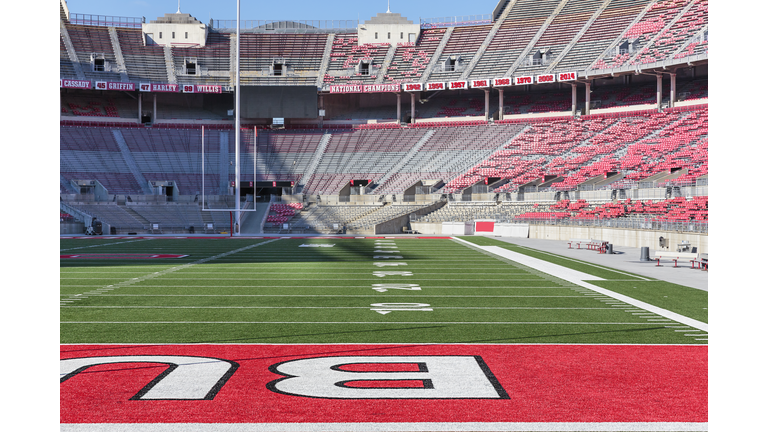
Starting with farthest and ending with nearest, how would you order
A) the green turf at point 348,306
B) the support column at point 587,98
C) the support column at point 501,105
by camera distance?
1. the support column at point 501,105
2. the support column at point 587,98
3. the green turf at point 348,306

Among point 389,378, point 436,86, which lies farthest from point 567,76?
point 389,378

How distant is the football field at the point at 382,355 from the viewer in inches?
184

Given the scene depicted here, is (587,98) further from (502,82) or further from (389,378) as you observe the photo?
(389,378)

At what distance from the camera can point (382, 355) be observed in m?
6.47

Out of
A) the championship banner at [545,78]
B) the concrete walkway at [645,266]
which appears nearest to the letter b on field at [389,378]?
the concrete walkway at [645,266]

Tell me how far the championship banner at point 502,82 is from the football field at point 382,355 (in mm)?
39206

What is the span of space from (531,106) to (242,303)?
46.7 m

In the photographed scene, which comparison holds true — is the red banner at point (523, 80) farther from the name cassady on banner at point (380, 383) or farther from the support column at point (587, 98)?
the name cassady on banner at point (380, 383)

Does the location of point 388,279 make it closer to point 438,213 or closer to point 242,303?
point 242,303

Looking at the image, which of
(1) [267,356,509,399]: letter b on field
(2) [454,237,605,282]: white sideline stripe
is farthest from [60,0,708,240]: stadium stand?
(1) [267,356,509,399]: letter b on field

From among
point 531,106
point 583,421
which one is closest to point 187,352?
point 583,421

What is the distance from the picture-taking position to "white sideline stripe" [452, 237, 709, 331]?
28.5 feet
